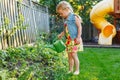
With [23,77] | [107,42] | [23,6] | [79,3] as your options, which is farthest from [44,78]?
[79,3]

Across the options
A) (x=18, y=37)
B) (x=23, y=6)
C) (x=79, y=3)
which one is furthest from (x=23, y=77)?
(x=79, y=3)

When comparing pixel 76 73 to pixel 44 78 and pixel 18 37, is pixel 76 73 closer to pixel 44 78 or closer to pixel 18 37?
pixel 44 78

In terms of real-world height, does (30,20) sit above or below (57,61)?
above

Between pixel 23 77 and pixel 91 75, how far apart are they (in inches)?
90.1

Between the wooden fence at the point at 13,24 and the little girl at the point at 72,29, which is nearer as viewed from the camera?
the little girl at the point at 72,29

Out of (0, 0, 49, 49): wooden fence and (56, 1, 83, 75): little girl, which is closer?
(56, 1, 83, 75): little girl

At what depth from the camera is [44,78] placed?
4020 millimetres

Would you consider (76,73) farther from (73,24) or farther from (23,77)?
(23,77)

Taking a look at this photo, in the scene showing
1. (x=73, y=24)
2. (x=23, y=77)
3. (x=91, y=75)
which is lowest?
(x=91, y=75)

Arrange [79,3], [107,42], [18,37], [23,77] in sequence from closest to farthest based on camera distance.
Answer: [23,77] < [18,37] < [107,42] < [79,3]

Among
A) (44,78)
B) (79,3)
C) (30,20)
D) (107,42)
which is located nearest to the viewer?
(44,78)

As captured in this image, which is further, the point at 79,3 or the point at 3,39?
the point at 79,3

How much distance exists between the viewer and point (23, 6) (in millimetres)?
8055

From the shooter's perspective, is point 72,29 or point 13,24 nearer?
point 72,29
